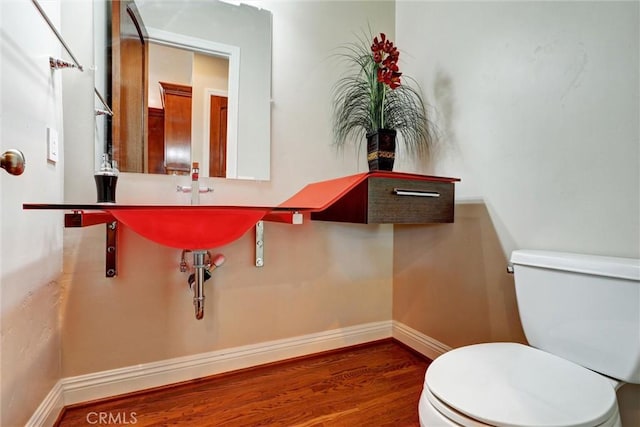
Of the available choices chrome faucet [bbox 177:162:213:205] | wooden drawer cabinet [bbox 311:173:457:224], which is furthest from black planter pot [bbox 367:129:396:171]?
chrome faucet [bbox 177:162:213:205]

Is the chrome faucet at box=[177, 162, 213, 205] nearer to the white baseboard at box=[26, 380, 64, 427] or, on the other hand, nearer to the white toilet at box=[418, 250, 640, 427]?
the white baseboard at box=[26, 380, 64, 427]

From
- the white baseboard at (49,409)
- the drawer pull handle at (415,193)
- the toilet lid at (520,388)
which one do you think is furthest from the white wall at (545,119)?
the white baseboard at (49,409)

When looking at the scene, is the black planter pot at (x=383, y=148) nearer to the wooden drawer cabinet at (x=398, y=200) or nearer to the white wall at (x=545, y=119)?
the wooden drawer cabinet at (x=398, y=200)

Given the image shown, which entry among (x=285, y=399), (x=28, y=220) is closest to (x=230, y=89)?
(x=28, y=220)

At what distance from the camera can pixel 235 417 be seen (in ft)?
3.99

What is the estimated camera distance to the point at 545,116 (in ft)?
3.89

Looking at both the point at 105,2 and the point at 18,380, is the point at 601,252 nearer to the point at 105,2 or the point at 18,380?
the point at 18,380

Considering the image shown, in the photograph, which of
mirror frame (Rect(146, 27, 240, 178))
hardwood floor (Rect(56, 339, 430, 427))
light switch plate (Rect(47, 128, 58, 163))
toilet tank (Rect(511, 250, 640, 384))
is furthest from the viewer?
mirror frame (Rect(146, 27, 240, 178))

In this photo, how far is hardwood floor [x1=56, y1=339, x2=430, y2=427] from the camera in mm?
1199

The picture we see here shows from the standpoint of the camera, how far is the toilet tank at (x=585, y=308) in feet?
2.74

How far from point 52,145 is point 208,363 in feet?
Answer: 3.63

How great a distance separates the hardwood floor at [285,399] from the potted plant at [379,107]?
3.30ft

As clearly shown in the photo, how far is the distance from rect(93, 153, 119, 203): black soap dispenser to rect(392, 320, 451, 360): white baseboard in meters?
1.62

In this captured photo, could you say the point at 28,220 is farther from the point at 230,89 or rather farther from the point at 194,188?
the point at 230,89
